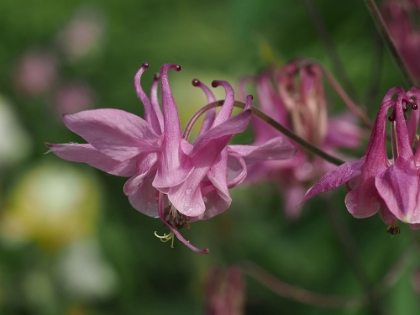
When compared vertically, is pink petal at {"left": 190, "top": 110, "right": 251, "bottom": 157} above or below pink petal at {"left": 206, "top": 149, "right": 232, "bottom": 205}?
above

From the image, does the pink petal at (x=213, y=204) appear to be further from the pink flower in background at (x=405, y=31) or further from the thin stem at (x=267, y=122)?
the pink flower in background at (x=405, y=31)

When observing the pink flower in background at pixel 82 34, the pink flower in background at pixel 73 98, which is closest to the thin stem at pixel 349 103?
the pink flower in background at pixel 73 98

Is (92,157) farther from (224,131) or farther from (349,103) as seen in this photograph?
(349,103)

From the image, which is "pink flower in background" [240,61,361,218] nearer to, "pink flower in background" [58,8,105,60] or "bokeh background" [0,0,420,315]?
"bokeh background" [0,0,420,315]

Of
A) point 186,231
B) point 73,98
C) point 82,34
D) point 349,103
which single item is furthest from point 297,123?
point 82,34

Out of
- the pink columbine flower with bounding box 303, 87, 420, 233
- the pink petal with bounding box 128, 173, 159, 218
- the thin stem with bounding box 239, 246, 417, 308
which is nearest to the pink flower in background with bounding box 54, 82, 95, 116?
the thin stem with bounding box 239, 246, 417, 308

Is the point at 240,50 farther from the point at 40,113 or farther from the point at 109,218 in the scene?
the point at 40,113
